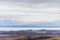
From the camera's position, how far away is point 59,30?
846mm

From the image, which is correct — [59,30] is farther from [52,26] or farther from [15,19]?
[15,19]

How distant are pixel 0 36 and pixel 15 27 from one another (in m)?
0.12

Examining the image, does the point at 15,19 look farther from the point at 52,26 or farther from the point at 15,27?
the point at 52,26

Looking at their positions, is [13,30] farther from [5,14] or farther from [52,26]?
[52,26]

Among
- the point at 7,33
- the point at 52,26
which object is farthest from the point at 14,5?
the point at 52,26

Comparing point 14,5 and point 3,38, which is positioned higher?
point 14,5

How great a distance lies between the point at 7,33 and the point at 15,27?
70 millimetres

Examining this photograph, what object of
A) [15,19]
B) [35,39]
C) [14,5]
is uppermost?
[14,5]

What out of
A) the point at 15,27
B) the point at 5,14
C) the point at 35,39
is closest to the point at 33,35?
the point at 35,39

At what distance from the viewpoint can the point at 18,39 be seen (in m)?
0.80

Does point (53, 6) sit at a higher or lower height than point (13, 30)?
higher

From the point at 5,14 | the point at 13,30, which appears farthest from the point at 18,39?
the point at 5,14

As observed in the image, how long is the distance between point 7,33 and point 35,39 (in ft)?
0.64

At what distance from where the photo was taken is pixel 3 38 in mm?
792
